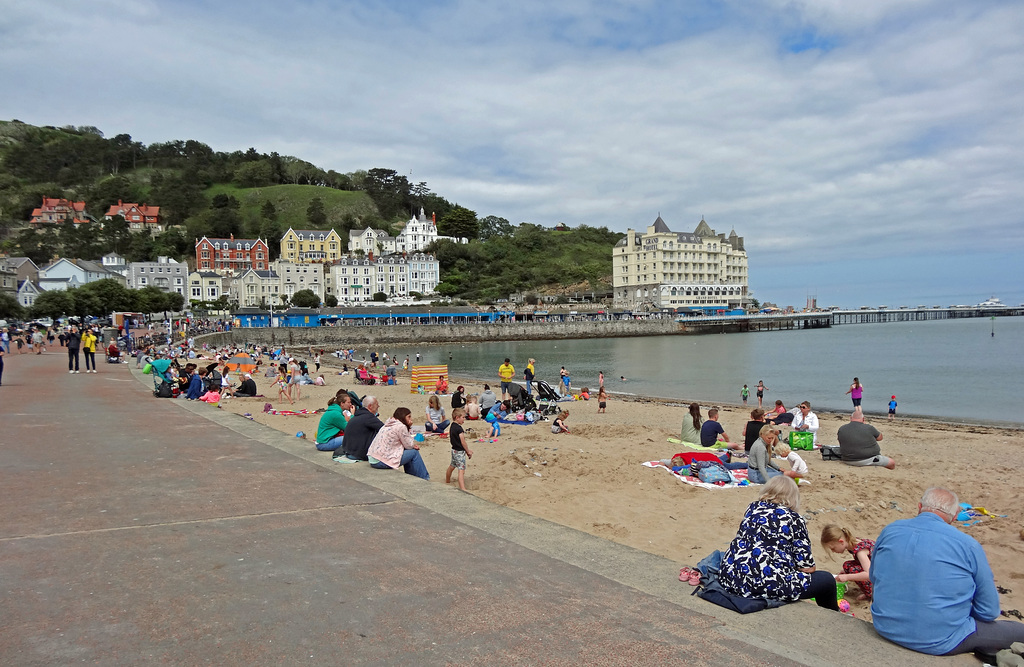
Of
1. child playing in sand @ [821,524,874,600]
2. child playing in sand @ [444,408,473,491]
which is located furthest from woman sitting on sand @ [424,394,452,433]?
→ child playing in sand @ [821,524,874,600]

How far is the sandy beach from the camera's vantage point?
712cm

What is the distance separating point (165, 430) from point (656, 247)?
4683 inches

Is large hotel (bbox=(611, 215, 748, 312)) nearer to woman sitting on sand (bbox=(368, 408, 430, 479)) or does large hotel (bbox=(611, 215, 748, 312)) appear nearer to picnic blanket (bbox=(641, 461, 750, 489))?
picnic blanket (bbox=(641, 461, 750, 489))

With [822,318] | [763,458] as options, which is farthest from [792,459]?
[822,318]

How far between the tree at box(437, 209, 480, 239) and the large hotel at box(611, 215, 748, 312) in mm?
35276

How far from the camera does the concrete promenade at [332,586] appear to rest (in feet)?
10.6

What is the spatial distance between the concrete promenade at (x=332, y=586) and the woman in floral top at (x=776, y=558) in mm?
195

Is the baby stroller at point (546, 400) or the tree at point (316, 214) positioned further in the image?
the tree at point (316, 214)

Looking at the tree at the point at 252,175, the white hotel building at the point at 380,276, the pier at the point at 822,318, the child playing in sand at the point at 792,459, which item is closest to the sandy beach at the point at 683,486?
the child playing in sand at the point at 792,459

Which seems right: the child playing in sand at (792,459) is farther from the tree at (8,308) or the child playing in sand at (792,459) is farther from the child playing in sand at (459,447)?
the tree at (8,308)

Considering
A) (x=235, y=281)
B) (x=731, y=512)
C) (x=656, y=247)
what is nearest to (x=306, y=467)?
(x=731, y=512)

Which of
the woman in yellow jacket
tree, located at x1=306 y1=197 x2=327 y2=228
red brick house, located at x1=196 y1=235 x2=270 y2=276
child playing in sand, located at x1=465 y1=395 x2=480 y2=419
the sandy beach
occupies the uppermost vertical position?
tree, located at x1=306 y1=197 x2=327 y2=228

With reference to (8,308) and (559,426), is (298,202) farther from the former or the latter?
(559,426)

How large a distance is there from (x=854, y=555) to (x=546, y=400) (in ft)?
41.6
